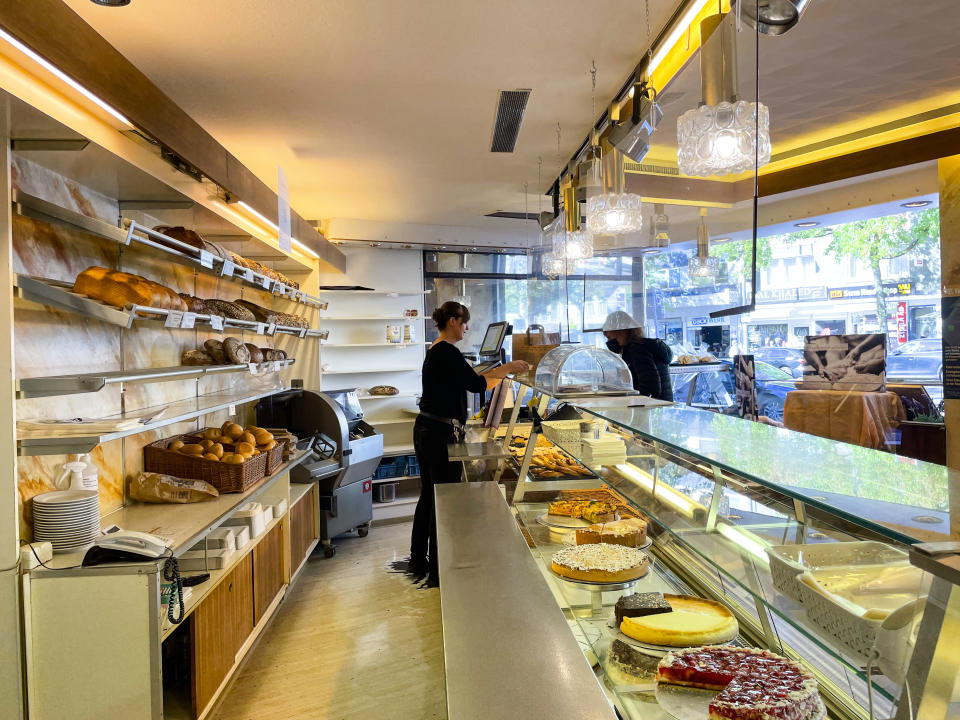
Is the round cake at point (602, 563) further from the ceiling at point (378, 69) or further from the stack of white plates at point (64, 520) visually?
the ceiling at point (378, 69)

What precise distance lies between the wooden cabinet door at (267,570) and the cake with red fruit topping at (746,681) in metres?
2.56

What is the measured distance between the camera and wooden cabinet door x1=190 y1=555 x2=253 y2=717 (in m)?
2.39

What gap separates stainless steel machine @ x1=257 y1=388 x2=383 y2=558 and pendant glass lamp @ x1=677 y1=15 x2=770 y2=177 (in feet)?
11.7

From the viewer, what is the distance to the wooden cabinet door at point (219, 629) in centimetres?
239

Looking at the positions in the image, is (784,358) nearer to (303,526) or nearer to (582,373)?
(582,373)

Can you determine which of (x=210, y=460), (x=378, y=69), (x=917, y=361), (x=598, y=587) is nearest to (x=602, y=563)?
(x=598, y=587)

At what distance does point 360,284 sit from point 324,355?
1.02m

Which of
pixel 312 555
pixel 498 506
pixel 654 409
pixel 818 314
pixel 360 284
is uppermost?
pixel 360 284

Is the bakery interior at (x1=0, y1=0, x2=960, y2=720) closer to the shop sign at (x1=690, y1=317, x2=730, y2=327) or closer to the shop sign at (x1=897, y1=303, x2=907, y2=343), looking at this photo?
the shop sign at (x1=897, y1=303, x2=907, y2=343)

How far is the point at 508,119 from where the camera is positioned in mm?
3734

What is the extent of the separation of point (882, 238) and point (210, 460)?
6.40 m

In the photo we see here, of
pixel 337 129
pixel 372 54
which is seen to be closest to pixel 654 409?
pixel 372 54

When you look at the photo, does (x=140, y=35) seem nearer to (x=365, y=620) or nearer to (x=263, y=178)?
(x=263, y=178)

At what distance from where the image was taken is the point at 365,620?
3637 mm
